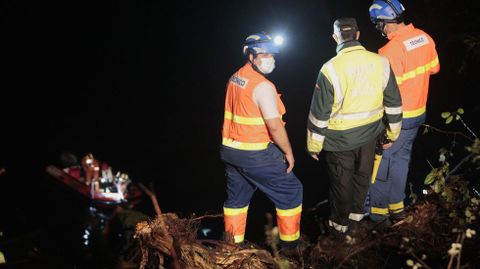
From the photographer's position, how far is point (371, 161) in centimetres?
394

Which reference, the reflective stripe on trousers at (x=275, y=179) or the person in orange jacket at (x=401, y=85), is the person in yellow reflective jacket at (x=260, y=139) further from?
the person in orange jacket at (x=401, y=85)

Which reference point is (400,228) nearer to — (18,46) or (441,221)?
(441,221)

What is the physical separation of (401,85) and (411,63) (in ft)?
0.71

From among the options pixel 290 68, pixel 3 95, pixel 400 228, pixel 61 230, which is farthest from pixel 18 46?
pixel 400 228

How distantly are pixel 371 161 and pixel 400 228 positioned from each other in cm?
65

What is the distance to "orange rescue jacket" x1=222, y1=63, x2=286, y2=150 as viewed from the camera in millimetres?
3793

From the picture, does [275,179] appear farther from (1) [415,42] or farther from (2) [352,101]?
(1) [415,42]

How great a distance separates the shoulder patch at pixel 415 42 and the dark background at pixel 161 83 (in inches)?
74.9

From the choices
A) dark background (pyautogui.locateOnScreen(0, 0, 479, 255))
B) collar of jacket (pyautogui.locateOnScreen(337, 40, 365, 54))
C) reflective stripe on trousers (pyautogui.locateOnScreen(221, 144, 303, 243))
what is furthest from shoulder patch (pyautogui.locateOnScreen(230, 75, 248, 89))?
dark background (pyautogui.locateOnScreen(0, 0, 479, 255))

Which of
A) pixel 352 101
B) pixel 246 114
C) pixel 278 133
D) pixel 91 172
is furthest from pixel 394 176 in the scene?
pixel 91 172

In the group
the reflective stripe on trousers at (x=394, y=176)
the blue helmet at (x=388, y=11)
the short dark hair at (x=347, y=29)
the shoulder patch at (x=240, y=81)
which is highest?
the blue helmet at (x=388, y=11)

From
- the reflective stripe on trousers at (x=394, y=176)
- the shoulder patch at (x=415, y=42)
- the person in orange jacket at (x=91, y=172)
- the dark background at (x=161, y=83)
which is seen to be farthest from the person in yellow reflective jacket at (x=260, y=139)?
the person in orange jacket at (x=91, y=172)

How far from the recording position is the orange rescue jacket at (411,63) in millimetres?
4070

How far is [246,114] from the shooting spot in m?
3.84
